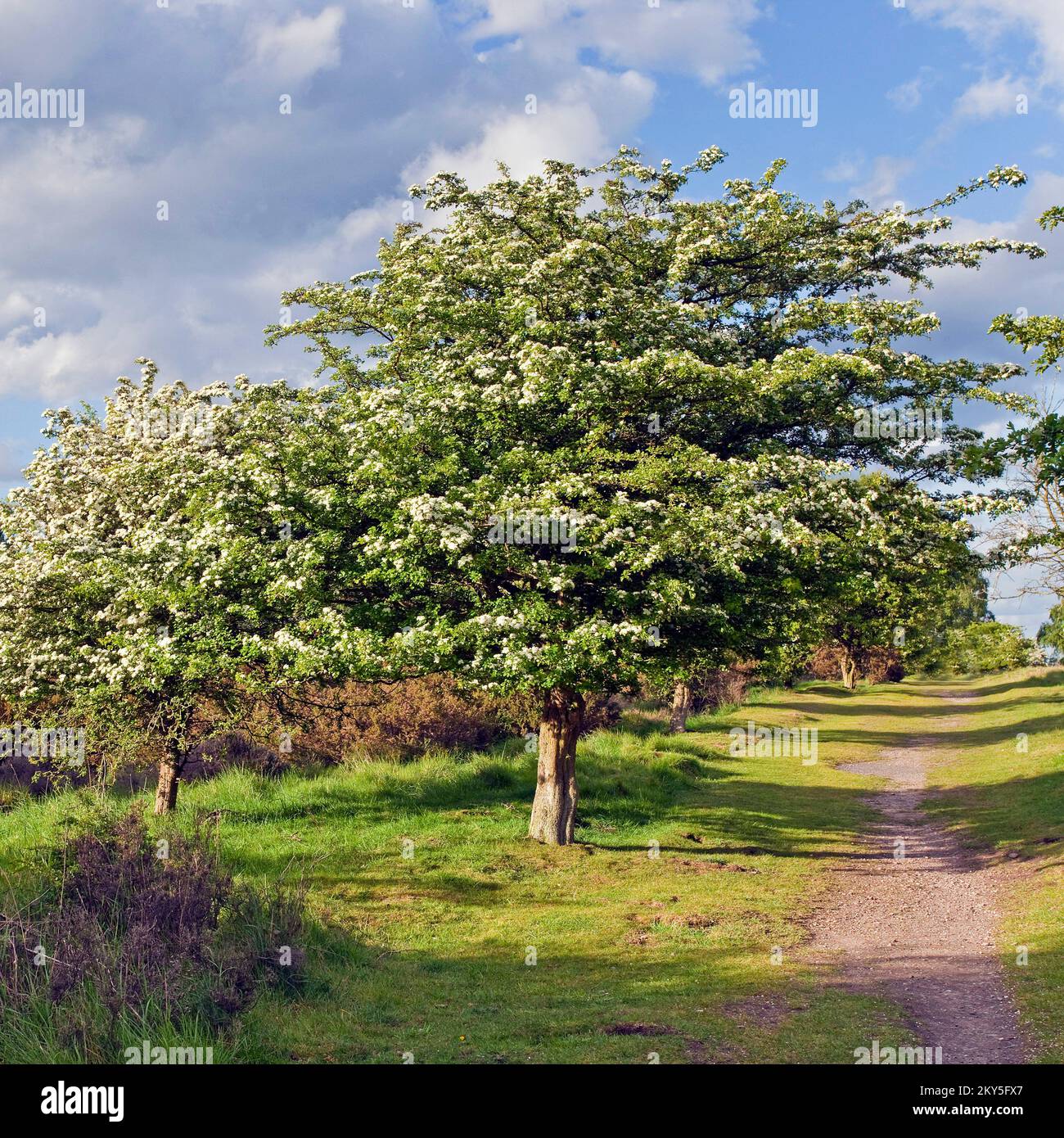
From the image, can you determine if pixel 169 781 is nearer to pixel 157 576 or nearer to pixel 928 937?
pixel 157 576

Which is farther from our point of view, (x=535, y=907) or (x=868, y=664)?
(x=868, y=664)

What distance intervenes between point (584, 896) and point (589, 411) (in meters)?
8.67

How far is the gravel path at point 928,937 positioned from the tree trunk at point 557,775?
5.51 m

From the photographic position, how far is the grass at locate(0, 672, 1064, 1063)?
10102mm

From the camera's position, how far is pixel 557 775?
20094mm

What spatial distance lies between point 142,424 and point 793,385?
14.6m

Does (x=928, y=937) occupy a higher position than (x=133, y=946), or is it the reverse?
(x=133, y=946)

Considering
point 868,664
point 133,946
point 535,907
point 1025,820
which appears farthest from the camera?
point 868,664

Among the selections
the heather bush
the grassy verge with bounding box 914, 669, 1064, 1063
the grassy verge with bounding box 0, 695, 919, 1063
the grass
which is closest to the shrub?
the grassy verge with bounding box 914, 669, 1064, 1063

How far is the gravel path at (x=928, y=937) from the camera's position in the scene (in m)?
10.6

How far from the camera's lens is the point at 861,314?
20.2m

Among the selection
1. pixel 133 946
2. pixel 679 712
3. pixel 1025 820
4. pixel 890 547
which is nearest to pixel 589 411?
pixel 890 547

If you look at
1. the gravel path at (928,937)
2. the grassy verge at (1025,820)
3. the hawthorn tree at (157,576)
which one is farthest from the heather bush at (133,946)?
the grassy verge at (1025,820)

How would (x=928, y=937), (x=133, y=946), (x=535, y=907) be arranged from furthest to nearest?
(x=535, y=907), (x=928, y=937), (x=133, y=946)
